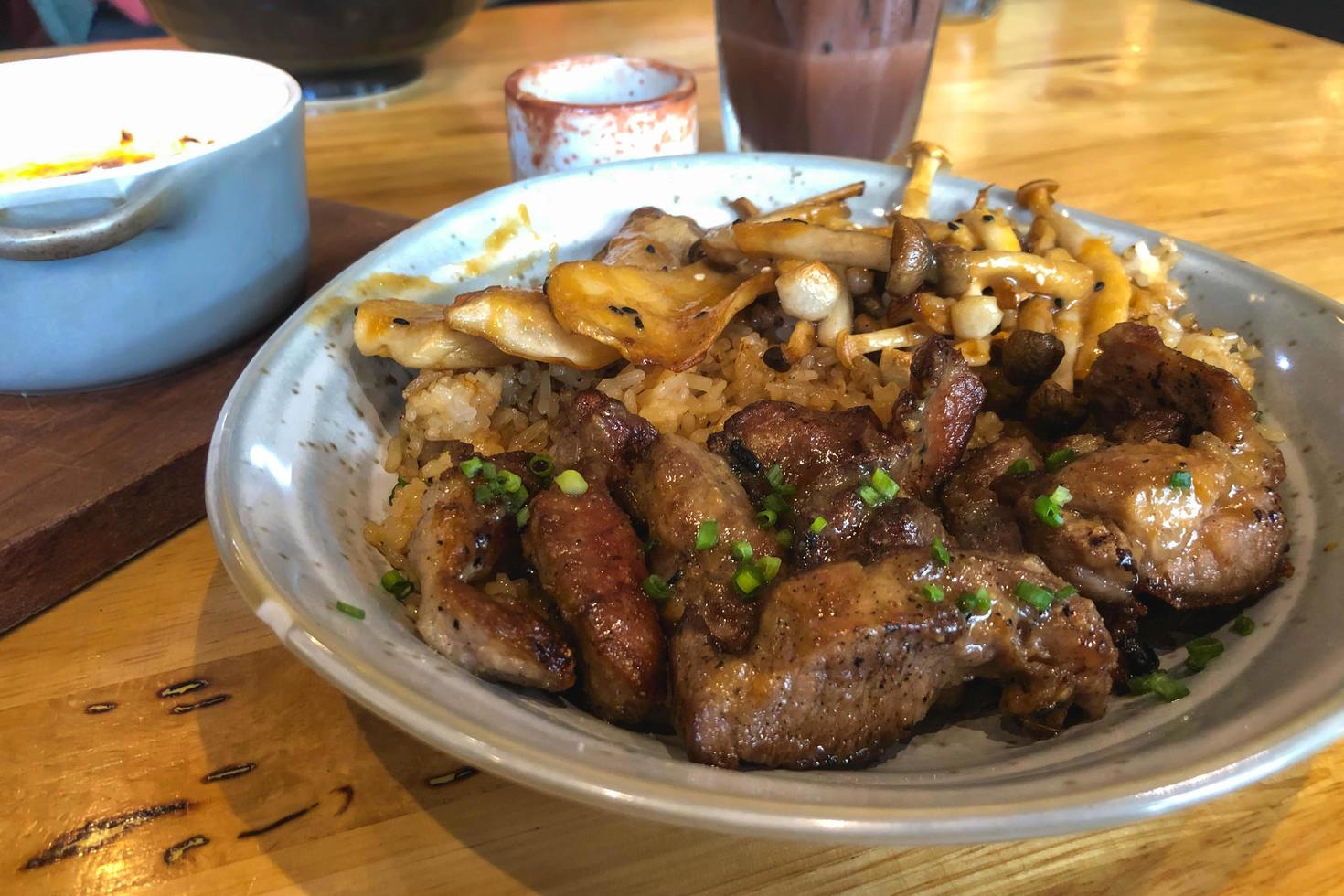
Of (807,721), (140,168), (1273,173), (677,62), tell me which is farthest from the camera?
(677,62)

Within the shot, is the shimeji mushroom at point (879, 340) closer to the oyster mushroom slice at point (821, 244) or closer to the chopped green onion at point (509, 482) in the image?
the oyster mushroom slice at point (821, 244)

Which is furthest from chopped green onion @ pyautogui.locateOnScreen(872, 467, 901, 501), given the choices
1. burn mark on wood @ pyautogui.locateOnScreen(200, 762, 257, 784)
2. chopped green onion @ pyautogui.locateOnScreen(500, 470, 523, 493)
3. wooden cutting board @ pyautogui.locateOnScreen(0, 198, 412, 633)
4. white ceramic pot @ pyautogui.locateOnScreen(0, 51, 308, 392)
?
white ceramic pot @ pyautogui.locateOnScreen(0, 51, 308, 392)

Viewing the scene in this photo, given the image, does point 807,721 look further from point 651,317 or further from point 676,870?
point 651,317

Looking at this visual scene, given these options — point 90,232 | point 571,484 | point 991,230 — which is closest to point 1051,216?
point 991,230

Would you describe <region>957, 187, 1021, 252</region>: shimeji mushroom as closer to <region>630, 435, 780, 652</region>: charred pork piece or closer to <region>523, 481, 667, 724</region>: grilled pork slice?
<region>630, 435, 780, 652</region>: charred pork piece

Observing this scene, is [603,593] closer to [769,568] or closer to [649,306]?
[769,568]

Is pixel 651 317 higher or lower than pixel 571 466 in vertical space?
higher

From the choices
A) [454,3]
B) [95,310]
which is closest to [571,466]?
[95,310]
